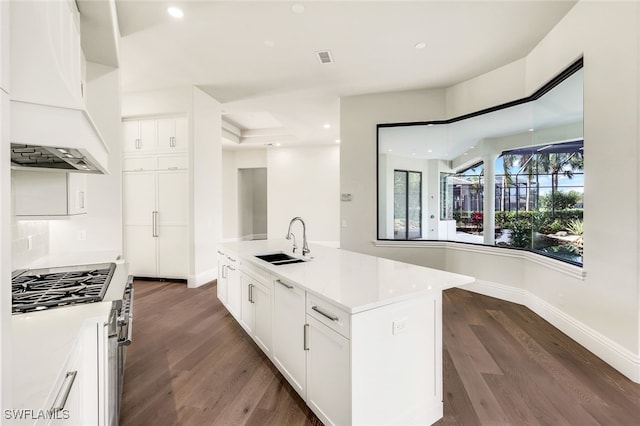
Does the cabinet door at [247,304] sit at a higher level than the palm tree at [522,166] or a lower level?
lower

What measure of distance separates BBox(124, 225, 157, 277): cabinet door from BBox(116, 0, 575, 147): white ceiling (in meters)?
2.23

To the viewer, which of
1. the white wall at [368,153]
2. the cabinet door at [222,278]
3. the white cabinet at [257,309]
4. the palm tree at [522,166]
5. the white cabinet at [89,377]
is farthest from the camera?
the white wall at [368,153]

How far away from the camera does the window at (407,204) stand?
487 cm

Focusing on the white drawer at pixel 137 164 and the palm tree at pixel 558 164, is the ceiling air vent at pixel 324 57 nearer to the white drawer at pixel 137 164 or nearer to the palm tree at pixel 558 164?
the palm tree at pixel 558 164

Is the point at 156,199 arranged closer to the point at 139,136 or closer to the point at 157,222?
the point at 157,222

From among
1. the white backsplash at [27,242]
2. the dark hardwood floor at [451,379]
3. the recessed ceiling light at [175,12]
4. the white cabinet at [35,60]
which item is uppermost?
the recessed ceiling light at [175,12]

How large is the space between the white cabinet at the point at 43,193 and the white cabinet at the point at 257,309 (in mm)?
1411

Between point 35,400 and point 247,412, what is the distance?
1.46 m

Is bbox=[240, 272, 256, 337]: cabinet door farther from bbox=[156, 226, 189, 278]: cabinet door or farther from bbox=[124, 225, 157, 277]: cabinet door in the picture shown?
bbox=[124, 225, 157, 277]: cabinet door

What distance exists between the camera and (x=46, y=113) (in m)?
0.94

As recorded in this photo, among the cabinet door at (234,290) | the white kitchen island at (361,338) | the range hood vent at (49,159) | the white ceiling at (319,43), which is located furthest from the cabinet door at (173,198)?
the white kitchen island at (361,338)

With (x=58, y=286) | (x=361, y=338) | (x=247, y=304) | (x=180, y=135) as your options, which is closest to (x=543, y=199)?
(x=361, y=338)

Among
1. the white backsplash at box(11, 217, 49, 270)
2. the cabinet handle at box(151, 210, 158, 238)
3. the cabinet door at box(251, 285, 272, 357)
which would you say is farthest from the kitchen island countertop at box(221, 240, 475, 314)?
the cabinet handle at box(151, 210, 158, 238)

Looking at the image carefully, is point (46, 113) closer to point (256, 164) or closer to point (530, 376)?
point (530, 376)
